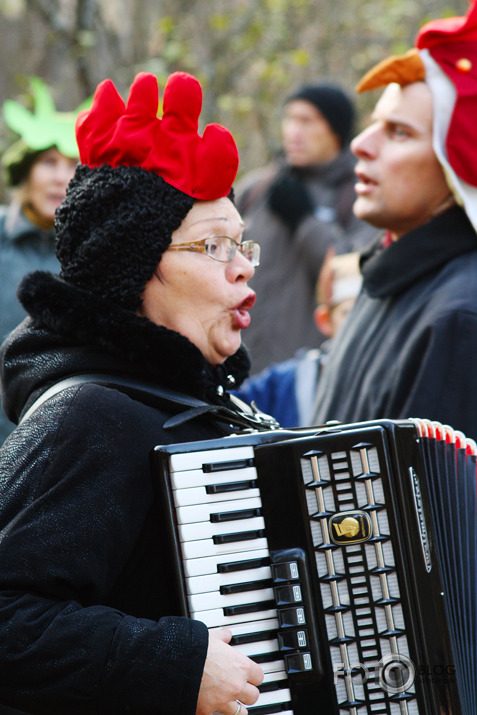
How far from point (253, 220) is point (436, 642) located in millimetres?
3665

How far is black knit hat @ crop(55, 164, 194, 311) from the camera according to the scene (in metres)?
1.86

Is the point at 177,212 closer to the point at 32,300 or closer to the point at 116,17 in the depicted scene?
the point at 32,300

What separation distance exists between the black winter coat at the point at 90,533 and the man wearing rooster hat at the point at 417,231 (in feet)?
3.33

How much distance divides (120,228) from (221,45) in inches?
250

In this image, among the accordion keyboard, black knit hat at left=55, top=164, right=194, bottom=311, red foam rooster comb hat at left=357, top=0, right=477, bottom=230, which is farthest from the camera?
red foam rooster comb hat at left=357, top=0, right=477, bottom=230

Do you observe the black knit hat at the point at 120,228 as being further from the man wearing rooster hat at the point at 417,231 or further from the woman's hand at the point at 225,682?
the man wearing rooster hat at the point at 417,231

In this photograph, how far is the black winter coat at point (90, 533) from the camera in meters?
1.63

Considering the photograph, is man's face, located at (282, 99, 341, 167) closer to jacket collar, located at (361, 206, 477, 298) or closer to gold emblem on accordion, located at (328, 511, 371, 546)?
jacket collar, located at (361, 206, 477, 298)

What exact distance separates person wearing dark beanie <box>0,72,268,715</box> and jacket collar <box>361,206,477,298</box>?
3.16ft

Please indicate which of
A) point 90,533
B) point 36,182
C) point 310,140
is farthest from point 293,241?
point 90,533

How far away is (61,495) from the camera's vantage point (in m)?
1.69

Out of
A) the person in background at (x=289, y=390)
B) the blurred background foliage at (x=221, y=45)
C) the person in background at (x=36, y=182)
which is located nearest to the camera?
the person in background at (x=289, y=390)

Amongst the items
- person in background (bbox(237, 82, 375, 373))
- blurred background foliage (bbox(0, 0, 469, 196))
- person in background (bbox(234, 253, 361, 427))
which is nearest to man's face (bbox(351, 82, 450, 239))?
person in background (bbox(234, 253, 361, 427))

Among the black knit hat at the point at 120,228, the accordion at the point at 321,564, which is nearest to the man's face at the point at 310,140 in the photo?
the black knit hat at the point at 120,228
